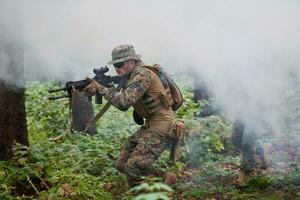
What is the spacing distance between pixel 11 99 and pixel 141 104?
68.2 inches

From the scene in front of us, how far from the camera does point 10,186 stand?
18.3 feet

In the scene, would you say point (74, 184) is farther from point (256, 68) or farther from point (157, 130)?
point (256, 68)

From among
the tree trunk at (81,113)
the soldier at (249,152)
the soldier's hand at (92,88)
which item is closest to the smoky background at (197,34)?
the soldier at (249,152)

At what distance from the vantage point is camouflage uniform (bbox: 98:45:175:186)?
5547 mm

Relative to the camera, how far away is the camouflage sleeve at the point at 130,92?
18.1 feet

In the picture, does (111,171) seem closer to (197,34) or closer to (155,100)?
(155,100)

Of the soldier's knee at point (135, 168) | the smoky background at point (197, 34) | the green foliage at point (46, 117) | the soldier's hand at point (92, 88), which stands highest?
the smoky background at point (197, 34)

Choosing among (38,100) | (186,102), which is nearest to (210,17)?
(186,102)

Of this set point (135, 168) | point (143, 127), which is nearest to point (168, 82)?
point (143, 127)

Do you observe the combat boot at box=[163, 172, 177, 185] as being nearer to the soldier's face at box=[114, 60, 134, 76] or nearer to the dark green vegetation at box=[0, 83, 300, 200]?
the dark green vegetation at box=[0, 83, 300, 200]

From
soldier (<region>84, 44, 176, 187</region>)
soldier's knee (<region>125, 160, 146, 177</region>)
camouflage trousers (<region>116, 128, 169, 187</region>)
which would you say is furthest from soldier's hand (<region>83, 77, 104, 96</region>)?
soldier's knee (<region>125, 160, 146, 177</region>)

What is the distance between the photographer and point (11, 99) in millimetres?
6188

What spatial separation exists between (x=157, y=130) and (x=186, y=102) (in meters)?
5.93

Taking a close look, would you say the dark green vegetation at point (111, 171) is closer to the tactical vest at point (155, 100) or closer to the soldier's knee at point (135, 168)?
the soldier's knee at point (135, 168)
